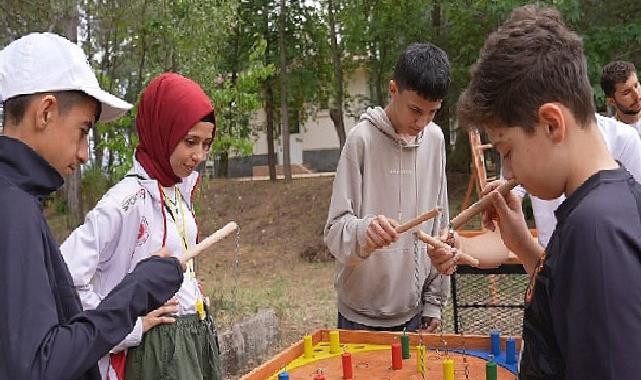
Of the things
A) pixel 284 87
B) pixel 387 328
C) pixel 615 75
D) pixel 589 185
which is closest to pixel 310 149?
pixel 284 87

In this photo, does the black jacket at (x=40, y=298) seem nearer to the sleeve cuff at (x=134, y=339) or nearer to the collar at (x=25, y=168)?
the collar at (x=25, y=168)

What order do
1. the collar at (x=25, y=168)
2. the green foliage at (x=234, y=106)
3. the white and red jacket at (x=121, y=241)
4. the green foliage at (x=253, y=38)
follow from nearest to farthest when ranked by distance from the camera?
1. the collar at (x=25, y=168)
2. the white and red jacket at (x=121, y=241)
3. the green foliage at (x=253, y=38)
4. the green foliage at (x=234, y=106)

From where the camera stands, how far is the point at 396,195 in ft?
9.36

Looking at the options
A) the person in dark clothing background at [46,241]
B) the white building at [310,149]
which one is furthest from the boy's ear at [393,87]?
the white building at [310,149]

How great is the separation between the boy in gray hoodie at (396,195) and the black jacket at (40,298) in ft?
4.02

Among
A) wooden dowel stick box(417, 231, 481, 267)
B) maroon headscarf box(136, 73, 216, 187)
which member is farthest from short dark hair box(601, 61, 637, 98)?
maroon headscarf box(136, 73, 216, 187)

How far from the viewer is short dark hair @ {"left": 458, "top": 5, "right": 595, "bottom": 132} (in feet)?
4.32

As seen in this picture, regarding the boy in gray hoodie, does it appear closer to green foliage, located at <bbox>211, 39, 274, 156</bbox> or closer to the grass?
the grass

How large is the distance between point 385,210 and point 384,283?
0.28 metres

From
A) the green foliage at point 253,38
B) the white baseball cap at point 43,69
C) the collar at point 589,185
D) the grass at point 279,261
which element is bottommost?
the grass at point 279,261

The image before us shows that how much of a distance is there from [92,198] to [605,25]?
7930 mm

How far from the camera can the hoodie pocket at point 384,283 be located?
A: 9.24ft

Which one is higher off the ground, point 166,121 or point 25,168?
point 166,121

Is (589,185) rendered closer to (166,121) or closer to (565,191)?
(565,191)
